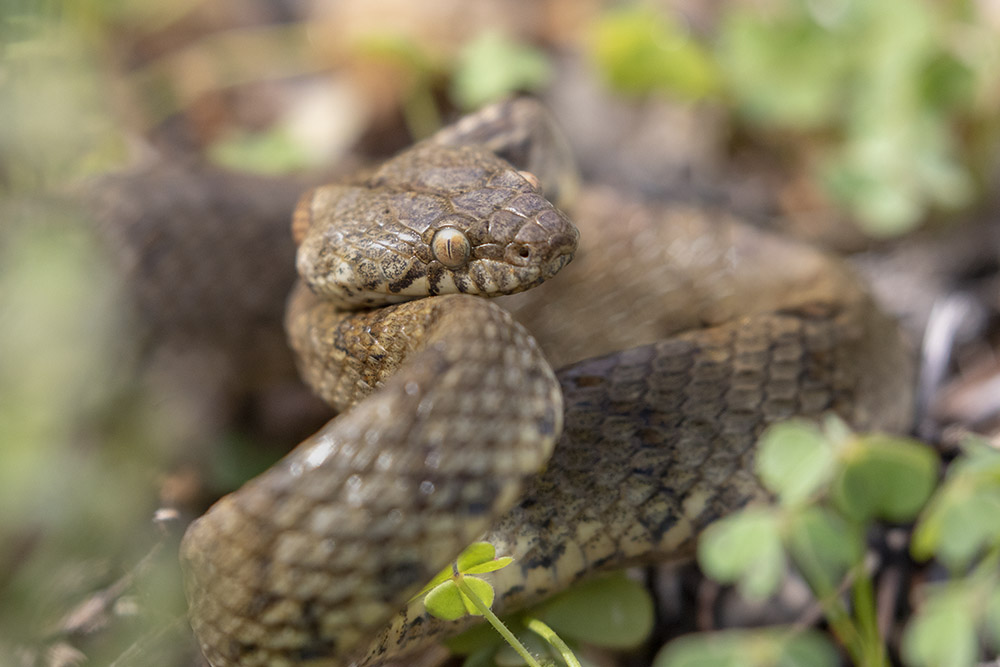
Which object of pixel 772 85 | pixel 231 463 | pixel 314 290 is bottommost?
pixel 231 463

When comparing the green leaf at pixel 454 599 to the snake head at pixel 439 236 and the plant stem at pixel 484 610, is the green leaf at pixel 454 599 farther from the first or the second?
the snake head at pixel 439 236

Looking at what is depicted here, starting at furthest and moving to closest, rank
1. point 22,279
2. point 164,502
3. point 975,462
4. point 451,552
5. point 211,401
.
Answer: point 211,401 < point 22,279 < point 164,502 < point 975,462 < point 451,552

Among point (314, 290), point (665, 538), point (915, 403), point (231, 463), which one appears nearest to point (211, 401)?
point (231, 463)

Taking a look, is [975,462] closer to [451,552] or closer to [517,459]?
[517,459]

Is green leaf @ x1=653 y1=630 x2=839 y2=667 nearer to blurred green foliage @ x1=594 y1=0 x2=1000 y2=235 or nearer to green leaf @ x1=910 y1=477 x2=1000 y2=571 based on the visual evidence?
green leaf @ x1=910 y1=477 x2=1000 y2=571

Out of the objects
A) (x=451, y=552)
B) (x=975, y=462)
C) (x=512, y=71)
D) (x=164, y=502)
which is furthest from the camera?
(x=512, y=71)

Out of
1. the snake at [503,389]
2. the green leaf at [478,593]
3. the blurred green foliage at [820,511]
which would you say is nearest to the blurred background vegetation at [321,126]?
the snake at [503,389]
